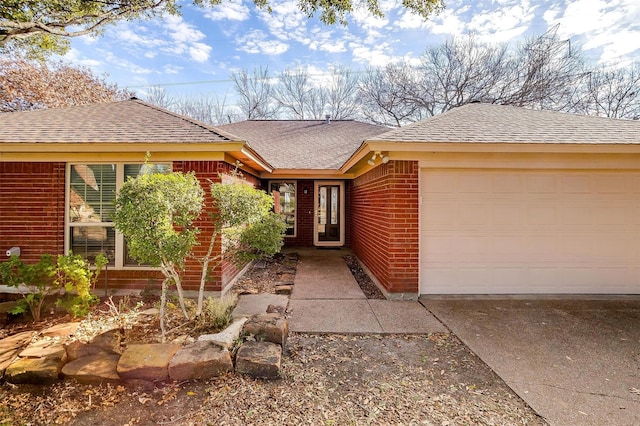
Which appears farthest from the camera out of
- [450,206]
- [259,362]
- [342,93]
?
[342,93]

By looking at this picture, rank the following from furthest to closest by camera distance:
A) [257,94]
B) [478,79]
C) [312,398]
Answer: [257,94]
[478,79]
[312,398]

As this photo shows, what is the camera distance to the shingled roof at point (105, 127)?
5223 mm

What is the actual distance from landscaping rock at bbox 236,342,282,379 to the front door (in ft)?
26.6

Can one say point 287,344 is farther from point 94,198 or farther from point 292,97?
point 292,97

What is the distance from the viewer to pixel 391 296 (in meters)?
5.46

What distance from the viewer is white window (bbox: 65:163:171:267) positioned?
5.57 metres

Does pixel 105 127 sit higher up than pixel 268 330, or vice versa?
pixel 105 127

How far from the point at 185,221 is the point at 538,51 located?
71.2 ft

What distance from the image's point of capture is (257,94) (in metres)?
24.0

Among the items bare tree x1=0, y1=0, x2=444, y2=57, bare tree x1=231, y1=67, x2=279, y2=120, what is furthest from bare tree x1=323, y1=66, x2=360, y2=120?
bare tree x1=0, y1=0, x2=444, y2=57

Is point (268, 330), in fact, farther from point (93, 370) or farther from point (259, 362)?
point (93, 370)

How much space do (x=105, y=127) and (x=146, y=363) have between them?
187 inches

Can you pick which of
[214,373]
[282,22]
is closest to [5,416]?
[214,373]

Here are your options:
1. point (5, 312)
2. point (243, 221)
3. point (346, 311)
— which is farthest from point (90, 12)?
point (346, 311)
